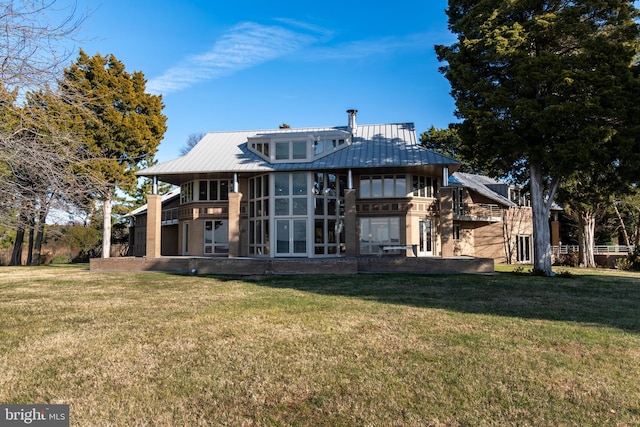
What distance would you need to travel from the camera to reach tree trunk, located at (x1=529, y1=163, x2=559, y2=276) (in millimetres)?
18422

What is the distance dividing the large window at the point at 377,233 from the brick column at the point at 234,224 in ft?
22.9

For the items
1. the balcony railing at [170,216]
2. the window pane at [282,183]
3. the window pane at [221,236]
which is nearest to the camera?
the window pane at [282,183]

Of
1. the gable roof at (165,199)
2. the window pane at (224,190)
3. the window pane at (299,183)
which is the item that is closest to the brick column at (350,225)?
the window pane at (299,183)

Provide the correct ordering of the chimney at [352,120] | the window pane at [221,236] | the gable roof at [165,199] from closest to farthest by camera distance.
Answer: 1. the window pane at [221,236]
2. the chimney at [352,120]
3. the gable roof at [165,199]

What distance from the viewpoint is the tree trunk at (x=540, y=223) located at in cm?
1842

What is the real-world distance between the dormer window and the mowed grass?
45.4ft

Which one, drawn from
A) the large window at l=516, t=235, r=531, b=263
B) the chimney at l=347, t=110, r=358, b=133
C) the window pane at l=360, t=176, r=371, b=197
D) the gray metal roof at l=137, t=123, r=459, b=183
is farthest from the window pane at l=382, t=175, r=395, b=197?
the large window at l=516, t=235, r=531, b=263

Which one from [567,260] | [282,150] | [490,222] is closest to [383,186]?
[282,150]

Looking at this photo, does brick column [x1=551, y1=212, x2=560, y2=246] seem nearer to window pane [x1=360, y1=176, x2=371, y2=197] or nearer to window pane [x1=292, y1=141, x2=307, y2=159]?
window pane [x1=360, y1=176, x2=371, y2=197]

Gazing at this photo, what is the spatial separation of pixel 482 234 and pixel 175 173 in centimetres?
2290

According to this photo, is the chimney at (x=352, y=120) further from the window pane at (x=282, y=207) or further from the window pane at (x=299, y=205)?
the window pane at (x=282, y=207)

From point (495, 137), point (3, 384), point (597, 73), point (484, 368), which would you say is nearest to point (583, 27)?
point (597, 73)

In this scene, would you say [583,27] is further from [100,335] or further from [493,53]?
[100,335]

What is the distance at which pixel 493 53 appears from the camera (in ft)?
56.3
